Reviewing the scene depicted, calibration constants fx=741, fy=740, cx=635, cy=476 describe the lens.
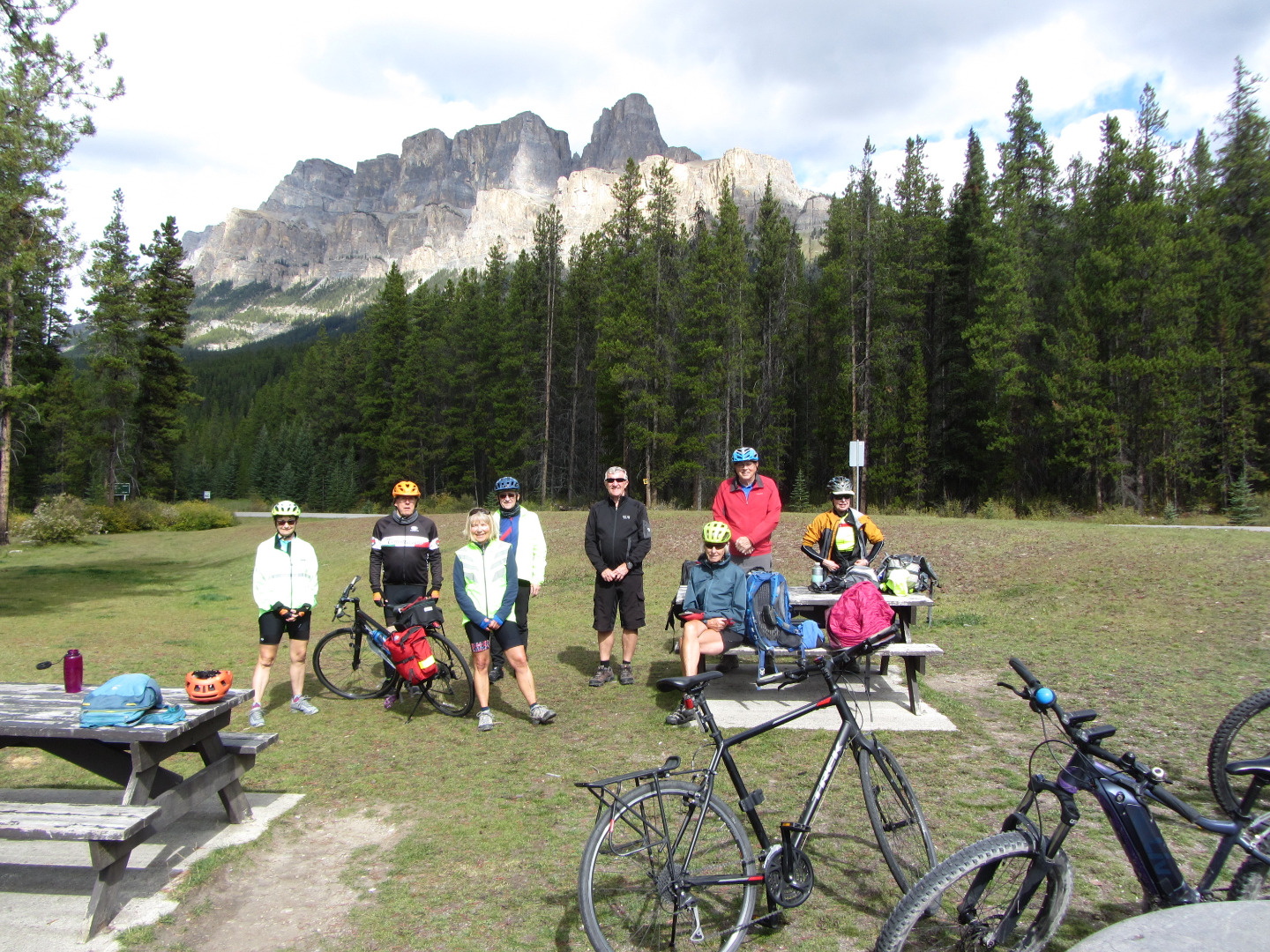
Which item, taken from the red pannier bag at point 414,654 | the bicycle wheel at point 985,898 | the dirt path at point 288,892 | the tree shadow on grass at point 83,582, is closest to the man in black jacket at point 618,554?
the red pannier bag at point 414,654

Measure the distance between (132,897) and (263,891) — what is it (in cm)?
59

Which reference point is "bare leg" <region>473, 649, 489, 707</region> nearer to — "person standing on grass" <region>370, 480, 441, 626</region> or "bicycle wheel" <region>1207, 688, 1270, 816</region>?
"person standing on grass" <region>370, 480, 441, 626</region>

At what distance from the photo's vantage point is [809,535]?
7.55 m

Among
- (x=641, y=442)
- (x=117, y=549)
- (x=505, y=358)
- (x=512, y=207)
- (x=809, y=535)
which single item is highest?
(x=512, y=207)

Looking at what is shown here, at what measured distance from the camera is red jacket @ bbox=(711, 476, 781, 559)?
22.7 feet

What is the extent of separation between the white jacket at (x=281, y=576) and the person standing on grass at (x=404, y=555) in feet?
2.09

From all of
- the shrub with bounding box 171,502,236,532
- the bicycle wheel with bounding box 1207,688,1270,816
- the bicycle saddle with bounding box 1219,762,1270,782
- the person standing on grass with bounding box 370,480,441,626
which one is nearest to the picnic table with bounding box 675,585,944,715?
the bicycle wheel with bounding box 1207,688,1270,816

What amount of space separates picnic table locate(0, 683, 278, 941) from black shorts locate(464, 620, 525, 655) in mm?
1789

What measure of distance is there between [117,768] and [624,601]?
4.18m

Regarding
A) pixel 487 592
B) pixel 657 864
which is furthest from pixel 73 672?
pixel 657 864

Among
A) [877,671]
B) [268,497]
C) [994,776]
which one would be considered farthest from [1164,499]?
[268,497]

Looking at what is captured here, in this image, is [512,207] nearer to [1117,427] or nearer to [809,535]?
[1117,427]

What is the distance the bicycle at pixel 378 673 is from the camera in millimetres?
6715

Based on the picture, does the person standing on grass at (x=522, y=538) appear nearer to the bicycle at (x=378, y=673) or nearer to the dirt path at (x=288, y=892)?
the bicycle at (x=378, y=673)
